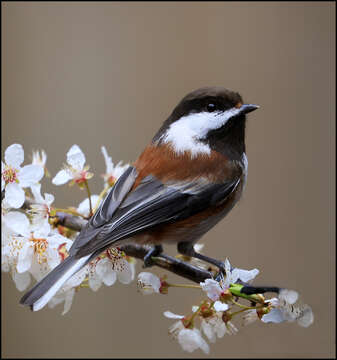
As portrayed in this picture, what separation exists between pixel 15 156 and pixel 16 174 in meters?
0.03

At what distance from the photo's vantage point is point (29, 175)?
991mm

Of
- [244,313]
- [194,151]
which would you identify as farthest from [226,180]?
[244,313]

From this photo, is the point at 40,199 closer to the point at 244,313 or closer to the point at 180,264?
the point at 180,264

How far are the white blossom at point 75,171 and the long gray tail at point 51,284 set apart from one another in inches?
8.9

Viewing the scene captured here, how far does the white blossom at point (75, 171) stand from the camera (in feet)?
3.53

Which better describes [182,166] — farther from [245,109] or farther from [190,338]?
[190,338]

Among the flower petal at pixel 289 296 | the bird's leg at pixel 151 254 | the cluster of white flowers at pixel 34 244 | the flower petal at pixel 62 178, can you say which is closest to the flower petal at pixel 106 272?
the cluster of white flowers at pixel 34 244

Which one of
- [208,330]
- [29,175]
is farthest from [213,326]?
[29,175]

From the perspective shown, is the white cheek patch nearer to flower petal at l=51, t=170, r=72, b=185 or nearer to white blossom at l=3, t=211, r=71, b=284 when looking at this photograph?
flower petal at l=51, t=170, r=72, b=185

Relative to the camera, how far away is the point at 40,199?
1.03m

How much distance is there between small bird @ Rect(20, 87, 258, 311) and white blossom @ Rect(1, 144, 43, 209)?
14cm

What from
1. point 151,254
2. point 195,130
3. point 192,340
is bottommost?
point 192,340

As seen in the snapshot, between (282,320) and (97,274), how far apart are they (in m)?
0.35

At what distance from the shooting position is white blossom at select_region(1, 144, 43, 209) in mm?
953
